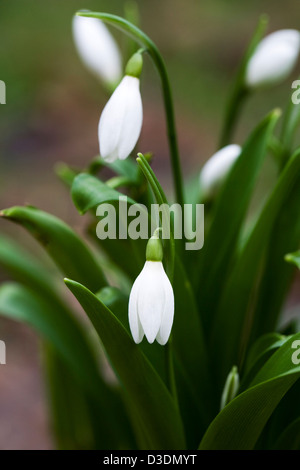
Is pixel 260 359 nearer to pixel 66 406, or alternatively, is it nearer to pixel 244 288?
pixel 244 288

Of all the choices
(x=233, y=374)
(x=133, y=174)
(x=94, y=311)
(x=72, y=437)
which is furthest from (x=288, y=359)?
(x=72, y=437)

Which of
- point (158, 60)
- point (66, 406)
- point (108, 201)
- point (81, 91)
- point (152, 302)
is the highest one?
point (81, 91)

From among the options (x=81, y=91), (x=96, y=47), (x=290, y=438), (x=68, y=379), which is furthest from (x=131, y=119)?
(x=81, y=91)

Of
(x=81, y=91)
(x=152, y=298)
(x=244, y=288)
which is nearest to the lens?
(x=152, y=298)

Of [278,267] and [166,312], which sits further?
[278,267]

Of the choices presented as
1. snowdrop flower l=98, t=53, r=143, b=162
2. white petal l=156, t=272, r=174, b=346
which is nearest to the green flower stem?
snowdrop flower l=98, t=53, r=143, b=162

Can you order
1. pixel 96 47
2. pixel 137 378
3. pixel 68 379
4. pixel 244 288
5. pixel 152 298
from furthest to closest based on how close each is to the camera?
pixel 68 379 → pixel 96 47 → pixel 244 288 → pixel 137 378 → pixel 152 298

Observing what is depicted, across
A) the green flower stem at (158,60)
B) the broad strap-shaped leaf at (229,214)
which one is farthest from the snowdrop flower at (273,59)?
the green flower stem at (158,60)

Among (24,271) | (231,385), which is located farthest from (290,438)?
(24,271)

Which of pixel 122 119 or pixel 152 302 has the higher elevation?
pixel 122 119
